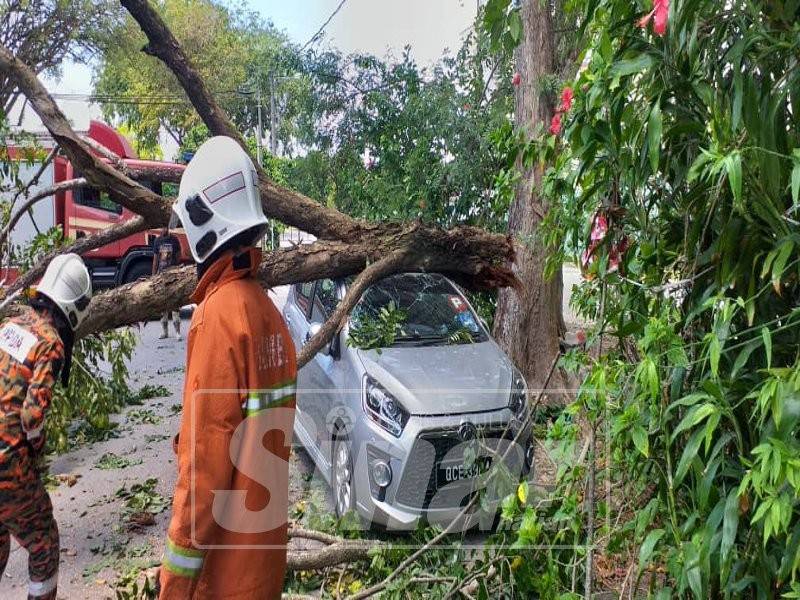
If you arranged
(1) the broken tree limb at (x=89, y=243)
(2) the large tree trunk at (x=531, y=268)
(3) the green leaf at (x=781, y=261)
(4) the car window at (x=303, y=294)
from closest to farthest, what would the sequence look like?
(3) the green leaf at (x=781, y=261) < (1) the broken tree limb at (x=89, y=243) < (4) the car window at (x=303, y=294) < (2) the large tree trunk at (x=531, y=268)

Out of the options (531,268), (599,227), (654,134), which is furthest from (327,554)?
(531,268)

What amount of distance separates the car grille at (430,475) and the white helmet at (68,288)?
6.72 ft

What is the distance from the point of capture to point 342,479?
14.4 ft

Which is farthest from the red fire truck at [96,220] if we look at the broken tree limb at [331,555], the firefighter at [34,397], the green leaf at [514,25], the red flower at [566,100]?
the red flower at [566,100]

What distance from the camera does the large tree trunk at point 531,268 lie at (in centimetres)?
584

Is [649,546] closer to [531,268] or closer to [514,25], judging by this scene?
[514,25]

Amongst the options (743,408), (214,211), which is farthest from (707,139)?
(214,211)

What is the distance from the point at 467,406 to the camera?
4.22m

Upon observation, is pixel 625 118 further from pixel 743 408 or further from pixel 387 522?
pixel 387 522

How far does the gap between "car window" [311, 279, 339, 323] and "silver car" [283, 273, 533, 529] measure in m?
0.01

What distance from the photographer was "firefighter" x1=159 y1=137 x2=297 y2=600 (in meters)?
1.79

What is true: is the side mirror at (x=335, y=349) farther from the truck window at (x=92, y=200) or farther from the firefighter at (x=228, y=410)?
the truck window at (x=92, y=200)

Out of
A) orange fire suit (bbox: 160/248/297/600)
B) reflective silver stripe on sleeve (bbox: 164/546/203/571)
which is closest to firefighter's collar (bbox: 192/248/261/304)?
orange fire suit (bbox: 160/248/297/600)

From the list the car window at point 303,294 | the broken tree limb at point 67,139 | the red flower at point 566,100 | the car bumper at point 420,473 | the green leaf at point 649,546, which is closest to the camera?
the green leaf at point 649,546
